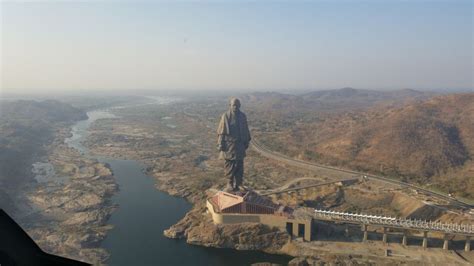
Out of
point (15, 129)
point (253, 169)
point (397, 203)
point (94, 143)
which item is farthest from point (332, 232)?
point (15, 129)

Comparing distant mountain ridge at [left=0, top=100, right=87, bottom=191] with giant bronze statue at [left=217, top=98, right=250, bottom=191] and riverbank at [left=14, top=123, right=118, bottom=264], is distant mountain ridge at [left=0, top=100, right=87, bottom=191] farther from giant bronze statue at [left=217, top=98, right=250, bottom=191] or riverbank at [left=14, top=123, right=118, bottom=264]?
giant bronze statue at [left=217, top=98, right=250, bottom=191]


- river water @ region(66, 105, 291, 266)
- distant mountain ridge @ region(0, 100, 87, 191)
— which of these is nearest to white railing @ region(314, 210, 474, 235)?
river water @ region(66, 105, 291, 266)

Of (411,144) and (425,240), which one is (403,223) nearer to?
(425,240)

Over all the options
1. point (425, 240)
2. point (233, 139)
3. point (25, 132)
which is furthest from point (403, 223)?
point (25, 132)

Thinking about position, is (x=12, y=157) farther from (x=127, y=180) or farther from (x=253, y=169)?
(x=253, y=169)

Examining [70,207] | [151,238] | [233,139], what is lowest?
[151,238]

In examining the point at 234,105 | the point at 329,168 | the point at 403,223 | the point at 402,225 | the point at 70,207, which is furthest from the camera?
the point at 329,168

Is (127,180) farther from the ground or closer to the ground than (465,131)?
closer to the ground
